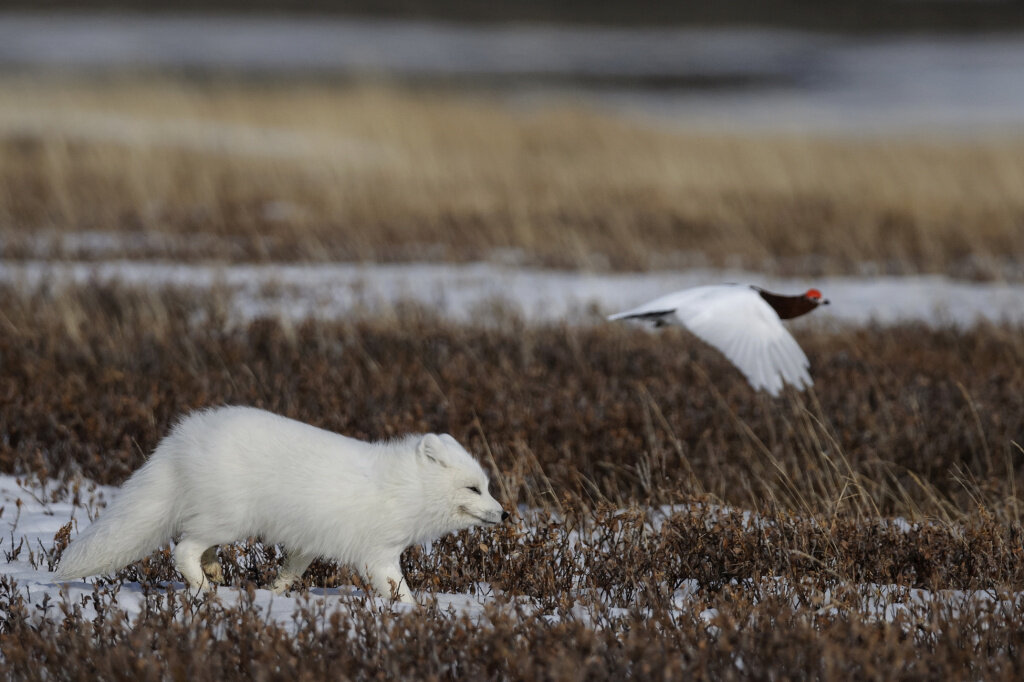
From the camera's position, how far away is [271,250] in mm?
12203

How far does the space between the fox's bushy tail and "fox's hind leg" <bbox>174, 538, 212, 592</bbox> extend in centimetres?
6

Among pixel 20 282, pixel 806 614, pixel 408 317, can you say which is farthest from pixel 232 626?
pixel 20 282

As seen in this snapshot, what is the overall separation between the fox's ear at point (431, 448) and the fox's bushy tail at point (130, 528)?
809 millimetres

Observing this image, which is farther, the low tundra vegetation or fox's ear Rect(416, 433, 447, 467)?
fox's ear Rect(416, 433, 447, 467)

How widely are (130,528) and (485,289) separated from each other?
7.04 metres

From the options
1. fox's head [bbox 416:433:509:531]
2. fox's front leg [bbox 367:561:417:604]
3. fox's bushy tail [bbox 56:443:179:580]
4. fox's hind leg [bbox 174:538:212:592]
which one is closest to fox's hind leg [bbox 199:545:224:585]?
fox's hind leg [bbox 174:538:212:592]

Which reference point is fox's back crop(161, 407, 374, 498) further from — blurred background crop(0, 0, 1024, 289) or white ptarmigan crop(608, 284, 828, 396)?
blurred background crop(0, 0, 1024, 289)

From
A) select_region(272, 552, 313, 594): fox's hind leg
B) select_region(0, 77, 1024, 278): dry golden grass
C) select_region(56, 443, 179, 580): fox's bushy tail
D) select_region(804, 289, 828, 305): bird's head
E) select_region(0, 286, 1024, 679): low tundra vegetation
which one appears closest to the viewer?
select_region(0, 286, 1024, 679): low tundra vegetation

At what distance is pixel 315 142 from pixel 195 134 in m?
2.05

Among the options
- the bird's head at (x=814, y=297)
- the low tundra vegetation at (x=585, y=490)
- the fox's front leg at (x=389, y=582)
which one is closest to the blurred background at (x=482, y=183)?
the low tundra vegetation at (x=585, y=490)

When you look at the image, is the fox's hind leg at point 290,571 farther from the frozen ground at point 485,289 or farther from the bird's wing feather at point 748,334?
the frozen ground at point 485,289

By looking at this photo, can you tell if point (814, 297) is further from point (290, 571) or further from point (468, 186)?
point (468, 186)

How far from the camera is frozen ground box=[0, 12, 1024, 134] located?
126ft

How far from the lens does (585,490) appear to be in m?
5.18
